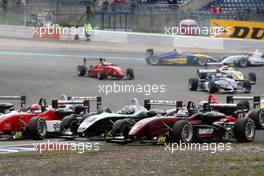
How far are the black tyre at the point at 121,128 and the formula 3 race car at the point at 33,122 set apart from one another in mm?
1977

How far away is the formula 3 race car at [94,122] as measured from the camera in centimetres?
1627

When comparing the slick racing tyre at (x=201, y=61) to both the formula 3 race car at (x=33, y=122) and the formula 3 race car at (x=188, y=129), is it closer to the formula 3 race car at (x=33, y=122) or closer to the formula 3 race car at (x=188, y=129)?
the formula 3 race car at (x=33, y=122)

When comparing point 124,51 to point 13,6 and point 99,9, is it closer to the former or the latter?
point 99,9

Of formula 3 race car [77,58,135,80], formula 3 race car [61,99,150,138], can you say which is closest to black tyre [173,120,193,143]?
formula 3 race car [61,99,150,138]

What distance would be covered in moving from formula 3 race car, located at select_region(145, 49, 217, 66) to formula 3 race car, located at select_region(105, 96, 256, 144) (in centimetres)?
1950

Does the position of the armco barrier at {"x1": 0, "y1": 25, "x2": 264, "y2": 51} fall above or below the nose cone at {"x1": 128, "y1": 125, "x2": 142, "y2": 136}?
above

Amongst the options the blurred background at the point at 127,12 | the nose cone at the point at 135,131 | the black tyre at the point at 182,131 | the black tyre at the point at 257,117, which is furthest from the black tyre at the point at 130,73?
the black tyre at the point at 182,131

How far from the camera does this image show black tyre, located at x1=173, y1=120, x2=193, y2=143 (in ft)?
49.4

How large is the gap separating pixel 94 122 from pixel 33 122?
1.39 metres

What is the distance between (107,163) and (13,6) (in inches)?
1313

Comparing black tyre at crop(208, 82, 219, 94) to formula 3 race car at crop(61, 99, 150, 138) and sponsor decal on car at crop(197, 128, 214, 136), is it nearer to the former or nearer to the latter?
formula 3 race car at crop(61, 99, 150, 138)

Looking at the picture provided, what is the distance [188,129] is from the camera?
15.3 m

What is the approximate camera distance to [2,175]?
1088 centimetres

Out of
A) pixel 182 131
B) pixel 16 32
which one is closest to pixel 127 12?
pixel 16 32
